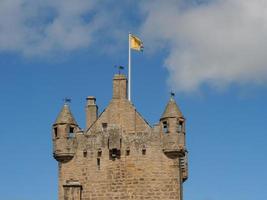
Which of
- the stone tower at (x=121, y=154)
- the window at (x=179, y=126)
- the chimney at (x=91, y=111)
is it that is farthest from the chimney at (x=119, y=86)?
the window at (x=179, y=126)

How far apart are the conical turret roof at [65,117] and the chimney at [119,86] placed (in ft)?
11.1

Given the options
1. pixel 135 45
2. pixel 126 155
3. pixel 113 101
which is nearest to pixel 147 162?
pixel 126 155

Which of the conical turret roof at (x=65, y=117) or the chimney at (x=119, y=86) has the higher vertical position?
the chimney at (x=119, y=86)

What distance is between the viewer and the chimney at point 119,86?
4981cm

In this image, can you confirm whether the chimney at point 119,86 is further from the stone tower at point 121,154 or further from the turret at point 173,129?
the turret at point 173,129

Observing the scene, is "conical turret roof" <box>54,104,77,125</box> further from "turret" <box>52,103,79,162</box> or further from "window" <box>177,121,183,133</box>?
"window" <box>177,121,183,133</box>

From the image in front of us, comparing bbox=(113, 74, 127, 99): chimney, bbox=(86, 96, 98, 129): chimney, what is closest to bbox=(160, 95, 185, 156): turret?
bbox=(113, 74, 127, 99): chimney

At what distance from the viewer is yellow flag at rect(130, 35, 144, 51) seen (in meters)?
52.4

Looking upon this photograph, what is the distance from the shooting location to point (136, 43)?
172 feet

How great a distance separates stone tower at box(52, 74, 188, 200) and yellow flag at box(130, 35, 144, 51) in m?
3.25

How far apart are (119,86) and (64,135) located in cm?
499

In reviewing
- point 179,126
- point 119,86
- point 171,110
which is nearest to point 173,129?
point 179,126

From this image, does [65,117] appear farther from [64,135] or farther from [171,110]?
[171,110]

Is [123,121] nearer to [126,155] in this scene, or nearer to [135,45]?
[126,155]
